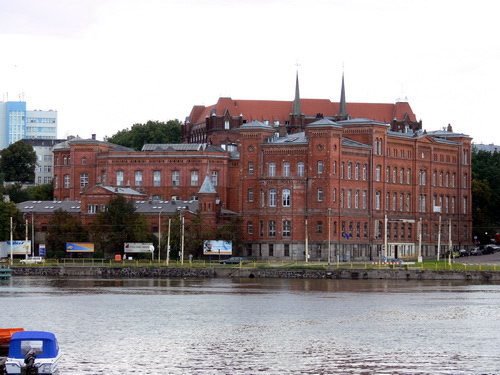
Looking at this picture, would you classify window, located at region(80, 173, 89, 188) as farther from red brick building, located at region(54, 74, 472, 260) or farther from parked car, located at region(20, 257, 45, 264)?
parked car, located at region(20, 257, 45, 264)

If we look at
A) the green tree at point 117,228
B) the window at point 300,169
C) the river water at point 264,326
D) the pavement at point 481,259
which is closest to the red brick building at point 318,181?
the window at point 300,169

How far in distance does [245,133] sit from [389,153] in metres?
20.7

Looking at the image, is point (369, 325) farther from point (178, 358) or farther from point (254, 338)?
point (178, 358)

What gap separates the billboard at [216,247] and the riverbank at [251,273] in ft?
51.0

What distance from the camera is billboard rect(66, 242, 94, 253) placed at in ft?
545

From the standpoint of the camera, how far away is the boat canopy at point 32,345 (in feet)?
188

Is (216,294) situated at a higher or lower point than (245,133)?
lower

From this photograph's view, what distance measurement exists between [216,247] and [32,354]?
109 metres

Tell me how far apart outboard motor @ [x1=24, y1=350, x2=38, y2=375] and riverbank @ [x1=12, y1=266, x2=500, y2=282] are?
88812mm

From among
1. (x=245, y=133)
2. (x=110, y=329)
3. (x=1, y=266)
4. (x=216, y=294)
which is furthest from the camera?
(x=245, y=133)

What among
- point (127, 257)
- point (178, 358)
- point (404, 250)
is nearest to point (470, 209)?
point (404, 250)

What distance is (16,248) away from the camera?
557 feet

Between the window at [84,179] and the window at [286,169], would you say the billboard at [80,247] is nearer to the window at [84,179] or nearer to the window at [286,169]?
the window at [286,169]

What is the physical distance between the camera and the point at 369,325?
85750mm
